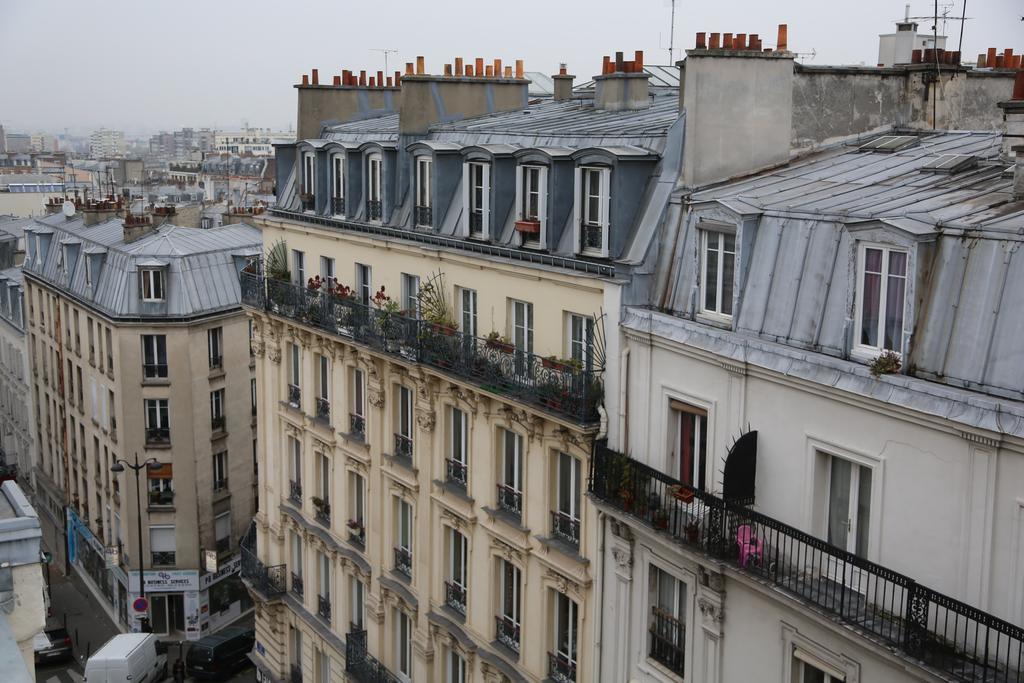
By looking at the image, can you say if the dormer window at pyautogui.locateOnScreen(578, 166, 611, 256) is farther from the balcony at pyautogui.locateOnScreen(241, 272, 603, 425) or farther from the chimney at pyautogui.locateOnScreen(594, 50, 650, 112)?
the chimney at pyautogui.locateOnScreen(594, 50, 650, 112)

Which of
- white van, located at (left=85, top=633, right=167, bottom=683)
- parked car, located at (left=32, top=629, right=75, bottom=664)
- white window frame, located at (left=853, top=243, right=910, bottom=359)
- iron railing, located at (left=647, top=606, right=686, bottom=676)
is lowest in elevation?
parked car, located at (left=32, top=629, right=75, bottom=664)

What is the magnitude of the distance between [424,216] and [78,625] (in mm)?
30769

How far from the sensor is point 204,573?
4400 centimetres

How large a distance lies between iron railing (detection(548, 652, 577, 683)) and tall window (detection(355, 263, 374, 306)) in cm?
924

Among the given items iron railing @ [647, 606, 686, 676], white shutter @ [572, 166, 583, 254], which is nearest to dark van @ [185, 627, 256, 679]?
iron railing @ [647, 606, 686, 676]

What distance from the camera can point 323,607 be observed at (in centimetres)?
3052

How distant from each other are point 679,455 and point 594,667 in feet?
15.6

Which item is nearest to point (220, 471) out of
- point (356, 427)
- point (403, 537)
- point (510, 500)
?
point (356, 427)

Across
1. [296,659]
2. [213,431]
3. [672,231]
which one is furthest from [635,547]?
[213,431]

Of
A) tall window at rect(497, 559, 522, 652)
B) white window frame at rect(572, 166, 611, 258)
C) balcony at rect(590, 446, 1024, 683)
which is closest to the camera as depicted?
balcony at rect(590, 446, 1024, 683)

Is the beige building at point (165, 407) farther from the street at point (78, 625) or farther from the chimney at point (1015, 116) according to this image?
the chimney at point (1015, 116)

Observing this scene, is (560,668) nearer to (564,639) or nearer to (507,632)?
(564,639)

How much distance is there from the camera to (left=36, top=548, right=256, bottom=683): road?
41.8 meters

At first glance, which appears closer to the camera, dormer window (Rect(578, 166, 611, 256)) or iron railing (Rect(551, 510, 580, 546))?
dormer window (Rect(578, 166, 611, 256))
